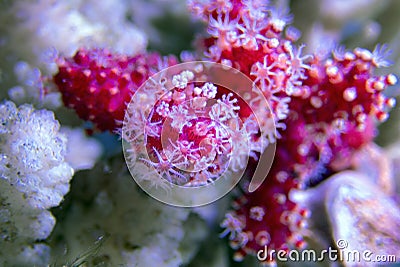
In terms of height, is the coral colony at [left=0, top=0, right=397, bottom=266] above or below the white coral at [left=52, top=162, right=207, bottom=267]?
above

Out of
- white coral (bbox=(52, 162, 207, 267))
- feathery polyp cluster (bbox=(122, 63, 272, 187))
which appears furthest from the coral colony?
white coral (bbox=(52, 162, 207, 267))

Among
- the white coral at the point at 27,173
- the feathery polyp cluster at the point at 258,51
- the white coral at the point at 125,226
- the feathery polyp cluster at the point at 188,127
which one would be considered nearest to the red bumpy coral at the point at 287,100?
the feathery polyp cluster at the point at 258,51

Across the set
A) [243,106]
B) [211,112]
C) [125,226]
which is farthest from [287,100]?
[125,226]

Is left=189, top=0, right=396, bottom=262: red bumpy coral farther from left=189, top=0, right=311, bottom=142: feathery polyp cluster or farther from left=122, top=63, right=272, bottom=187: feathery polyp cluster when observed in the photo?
left=122, top=63, right=272, bottom=187: feathery polyp cluster

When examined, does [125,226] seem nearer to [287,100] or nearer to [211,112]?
[211,112]

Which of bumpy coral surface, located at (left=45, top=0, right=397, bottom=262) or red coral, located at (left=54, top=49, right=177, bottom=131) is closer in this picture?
bumpy coral surface, located at (left=45, top=0, right=397, bottom=262)

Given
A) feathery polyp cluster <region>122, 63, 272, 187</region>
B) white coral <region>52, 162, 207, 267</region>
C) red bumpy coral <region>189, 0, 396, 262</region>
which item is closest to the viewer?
feathery polyp cluster <region>122, 63, 272, 187</region>

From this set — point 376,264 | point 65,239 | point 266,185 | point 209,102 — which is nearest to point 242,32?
point 209,102

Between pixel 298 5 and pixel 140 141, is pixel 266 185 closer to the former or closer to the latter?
pixel 140 141

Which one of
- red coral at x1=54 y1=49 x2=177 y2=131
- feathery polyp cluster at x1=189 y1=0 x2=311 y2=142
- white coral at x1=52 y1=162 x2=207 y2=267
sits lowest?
white coral at x1=52 y1=162 x2=207 y2=267
